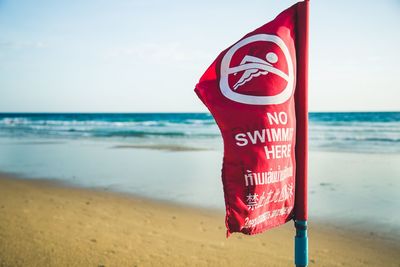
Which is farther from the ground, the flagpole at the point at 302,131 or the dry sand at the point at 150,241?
the flagpole at the point at 302,131

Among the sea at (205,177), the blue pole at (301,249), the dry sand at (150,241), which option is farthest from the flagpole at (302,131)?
the sea at (205,177)

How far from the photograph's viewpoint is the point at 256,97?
5.70ft

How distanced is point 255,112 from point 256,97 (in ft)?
0.27

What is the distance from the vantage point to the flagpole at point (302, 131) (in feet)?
5.91

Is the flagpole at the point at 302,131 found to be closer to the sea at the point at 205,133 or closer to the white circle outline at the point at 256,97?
the white circle outline at the point at 256,97

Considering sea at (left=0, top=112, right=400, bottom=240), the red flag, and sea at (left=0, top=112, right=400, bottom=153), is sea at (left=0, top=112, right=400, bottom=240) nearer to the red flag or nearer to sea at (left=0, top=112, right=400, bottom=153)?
sea at (left=0, top=112, right=400, bottom=153)

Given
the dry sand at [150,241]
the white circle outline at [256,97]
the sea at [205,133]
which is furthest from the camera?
the sea at [205,133]

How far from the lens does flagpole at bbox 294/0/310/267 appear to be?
71.0 inches

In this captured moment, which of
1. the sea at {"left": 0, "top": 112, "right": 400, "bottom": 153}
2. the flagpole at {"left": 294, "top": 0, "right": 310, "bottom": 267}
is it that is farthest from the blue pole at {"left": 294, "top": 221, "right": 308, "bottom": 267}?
the sea at {"left": 0, "top": 112, "right": 400, "bottom": 153}

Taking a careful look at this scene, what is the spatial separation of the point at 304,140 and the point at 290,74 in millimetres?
385

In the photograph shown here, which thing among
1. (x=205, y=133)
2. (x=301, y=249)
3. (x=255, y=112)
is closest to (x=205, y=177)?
(x=301, y=249)

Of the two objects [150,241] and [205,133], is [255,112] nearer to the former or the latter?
[150,241]

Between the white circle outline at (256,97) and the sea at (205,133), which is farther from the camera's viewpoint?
the sea at (205,133)

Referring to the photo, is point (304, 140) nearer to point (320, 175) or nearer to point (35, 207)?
point (35, 207)
